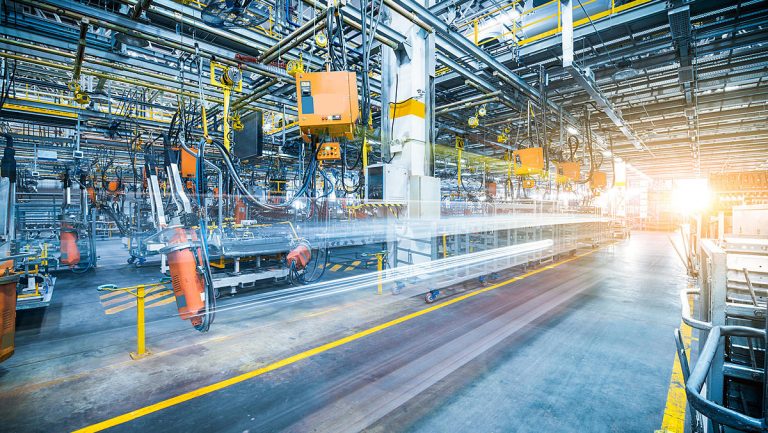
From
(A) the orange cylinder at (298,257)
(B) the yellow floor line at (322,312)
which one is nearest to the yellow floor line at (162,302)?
(A) the orange cylinder at (298,257)

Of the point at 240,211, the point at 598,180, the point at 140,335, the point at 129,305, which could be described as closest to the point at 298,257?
the point at 140,335

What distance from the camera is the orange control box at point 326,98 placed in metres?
3.85

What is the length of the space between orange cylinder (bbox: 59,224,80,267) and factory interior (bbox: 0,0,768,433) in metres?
Answer: 0.06

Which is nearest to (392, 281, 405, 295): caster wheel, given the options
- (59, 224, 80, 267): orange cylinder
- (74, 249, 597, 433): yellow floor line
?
(74, 249, 597, 433): yellow floor line

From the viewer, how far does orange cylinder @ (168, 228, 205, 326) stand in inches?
151

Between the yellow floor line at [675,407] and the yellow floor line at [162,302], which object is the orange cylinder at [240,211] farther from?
the yellow floor line at [675,407]

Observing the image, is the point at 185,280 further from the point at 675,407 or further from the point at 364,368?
the point at 675,407

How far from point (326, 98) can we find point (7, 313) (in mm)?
4042

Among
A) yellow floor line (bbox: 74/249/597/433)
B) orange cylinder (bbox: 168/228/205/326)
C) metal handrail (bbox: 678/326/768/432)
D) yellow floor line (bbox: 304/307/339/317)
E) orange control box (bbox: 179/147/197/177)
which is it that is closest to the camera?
metal handrail (bbox: 678/326/768/432)

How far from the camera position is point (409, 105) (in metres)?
6.02

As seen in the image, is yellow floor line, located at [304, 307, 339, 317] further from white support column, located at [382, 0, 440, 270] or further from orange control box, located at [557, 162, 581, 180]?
orange control box, located at [557, 162, 581, 180]

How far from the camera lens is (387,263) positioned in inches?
244

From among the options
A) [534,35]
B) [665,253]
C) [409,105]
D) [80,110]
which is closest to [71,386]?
[409,105]

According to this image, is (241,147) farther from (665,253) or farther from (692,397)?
(665,253)
